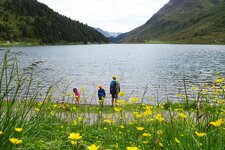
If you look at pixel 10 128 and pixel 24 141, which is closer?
pixel 10 128

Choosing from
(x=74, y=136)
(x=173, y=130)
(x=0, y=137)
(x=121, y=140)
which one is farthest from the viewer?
(x=121, y=140)

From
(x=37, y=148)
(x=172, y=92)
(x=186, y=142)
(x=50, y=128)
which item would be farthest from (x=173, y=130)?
(x=172, y=92)

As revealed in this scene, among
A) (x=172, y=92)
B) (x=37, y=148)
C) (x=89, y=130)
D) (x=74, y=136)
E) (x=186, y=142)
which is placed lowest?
(x=172, y=92)

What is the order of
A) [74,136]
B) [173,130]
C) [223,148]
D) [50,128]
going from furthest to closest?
[50,128], [173,130], [223,148], [74,136]

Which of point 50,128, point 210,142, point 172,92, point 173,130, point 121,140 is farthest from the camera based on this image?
point 172,92

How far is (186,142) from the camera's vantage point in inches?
184

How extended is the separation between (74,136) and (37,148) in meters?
2.34

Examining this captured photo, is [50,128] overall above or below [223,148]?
below

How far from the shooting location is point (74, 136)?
3660mm

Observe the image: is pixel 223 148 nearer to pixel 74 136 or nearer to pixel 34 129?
pixel 74 136

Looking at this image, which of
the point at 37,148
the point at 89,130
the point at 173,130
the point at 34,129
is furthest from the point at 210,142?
the point at 89,130

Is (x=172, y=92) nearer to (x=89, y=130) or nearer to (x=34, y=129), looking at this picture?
(x=89, y=130)

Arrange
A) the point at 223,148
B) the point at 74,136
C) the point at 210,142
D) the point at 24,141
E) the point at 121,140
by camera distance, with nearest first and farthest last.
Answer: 1. the point at 74,136
2. the point at 223,148
3. the point at 210,142
4. the point at 24,141
5. the point at 121,140

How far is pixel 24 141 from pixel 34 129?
3.05ft
